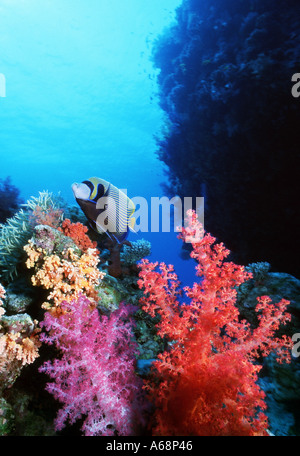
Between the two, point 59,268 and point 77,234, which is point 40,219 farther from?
point 59,268

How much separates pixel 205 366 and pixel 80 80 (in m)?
31.1

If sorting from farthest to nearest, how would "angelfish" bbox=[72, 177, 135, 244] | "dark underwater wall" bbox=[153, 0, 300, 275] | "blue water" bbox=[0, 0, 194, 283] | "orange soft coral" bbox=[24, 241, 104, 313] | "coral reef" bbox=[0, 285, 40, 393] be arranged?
"blue water" bbox=[0, 0, 194, 283]
"dark underwater wall" bbox=[153, 0, 300, 275]
"angelfish" bbox=[72, 177, 135, 244]
"orange soft coral" bbox=[24, 241, 104, 313]
"coral reef" bbox=[0, 285, 40, 393]

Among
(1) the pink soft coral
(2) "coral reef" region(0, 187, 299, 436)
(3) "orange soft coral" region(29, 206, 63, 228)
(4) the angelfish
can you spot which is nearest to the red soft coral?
(2) "coral reef" region(0, 187, 299, 436)

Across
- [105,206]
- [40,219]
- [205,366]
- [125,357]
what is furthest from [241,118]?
[125,357]

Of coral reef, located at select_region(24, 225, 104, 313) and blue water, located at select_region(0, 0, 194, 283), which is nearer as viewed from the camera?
coral reef, located at select_region(24, 225, 104, 313)

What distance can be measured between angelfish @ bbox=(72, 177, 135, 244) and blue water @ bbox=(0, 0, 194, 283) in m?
8.03

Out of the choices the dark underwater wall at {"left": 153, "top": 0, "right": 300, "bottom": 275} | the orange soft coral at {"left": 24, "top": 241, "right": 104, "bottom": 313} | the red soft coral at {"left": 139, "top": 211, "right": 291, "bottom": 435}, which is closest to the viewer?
the red soft coral at {"left": 139, "top": 211, "right": 291, "bottom": 435}

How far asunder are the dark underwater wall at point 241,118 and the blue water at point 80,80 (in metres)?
4.27

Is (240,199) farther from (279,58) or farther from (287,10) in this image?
(287,10)

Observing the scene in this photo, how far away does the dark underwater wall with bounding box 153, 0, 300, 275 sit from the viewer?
224 inches

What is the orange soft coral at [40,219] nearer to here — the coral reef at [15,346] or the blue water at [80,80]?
the coral reef at [15,346]

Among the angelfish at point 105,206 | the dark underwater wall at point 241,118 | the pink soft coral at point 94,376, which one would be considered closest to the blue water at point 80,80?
the dark underwater wall at point 241,118

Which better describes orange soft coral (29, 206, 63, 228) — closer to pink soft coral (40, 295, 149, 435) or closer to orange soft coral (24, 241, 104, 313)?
orange soft coral (24, 241, 104, 313)

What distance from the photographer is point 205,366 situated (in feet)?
5.87
